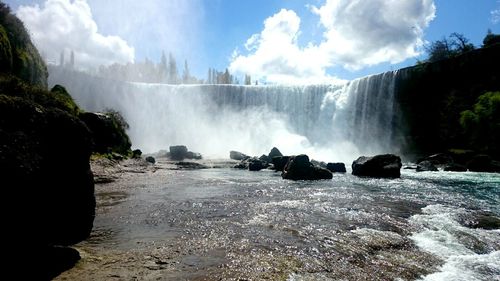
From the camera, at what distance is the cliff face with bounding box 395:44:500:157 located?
46.0 metres

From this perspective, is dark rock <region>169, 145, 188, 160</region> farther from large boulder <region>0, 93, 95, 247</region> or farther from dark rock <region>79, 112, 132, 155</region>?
large boulder <region>0, 93, 95, 247</region>

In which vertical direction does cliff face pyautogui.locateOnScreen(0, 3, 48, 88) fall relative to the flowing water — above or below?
above

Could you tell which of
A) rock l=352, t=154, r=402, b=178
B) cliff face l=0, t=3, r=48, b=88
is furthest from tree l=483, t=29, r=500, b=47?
cliff face l=0, t=3, r=48, b=88

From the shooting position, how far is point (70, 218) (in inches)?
246

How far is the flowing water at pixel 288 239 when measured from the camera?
607 centimetres

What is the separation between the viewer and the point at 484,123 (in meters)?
41.3

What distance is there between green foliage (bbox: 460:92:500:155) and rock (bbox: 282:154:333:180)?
27392mm

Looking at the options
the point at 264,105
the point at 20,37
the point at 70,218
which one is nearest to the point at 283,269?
the point at 70,218

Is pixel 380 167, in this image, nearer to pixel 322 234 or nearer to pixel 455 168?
pixel 455 168

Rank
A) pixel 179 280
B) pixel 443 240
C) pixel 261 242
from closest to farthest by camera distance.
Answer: pixel 179 280
pixel 261 242
pixel 443 240

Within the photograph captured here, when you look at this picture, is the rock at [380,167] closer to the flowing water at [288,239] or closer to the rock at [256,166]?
the rock at [256,166]

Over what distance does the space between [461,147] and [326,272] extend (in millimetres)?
48218

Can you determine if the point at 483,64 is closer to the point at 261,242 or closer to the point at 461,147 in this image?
the point at 461,147

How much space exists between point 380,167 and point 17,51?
3200 cm
